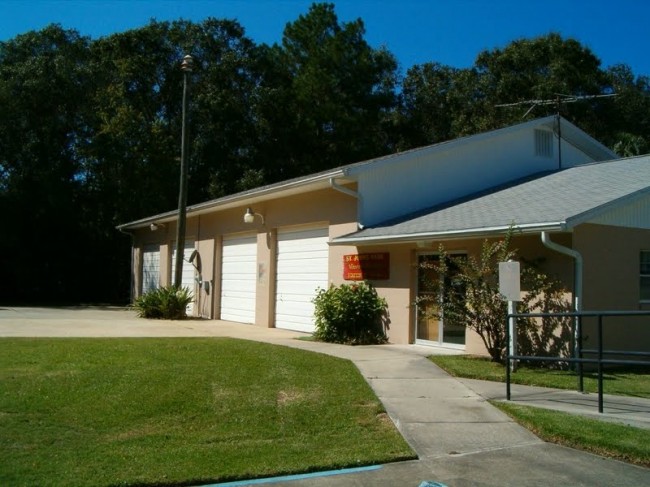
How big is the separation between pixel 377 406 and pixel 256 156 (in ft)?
95.5

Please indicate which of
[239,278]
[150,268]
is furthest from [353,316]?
[150,268]

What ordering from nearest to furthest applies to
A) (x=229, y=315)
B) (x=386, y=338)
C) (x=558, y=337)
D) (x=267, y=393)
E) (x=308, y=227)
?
(x=267, y=393) → (x=558, y=337) → (x=386, y=338) → (x=308, y=227) → (x=229, y=315)

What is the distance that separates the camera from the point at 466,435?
6668 millimetres

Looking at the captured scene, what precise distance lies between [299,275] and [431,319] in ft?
16.3

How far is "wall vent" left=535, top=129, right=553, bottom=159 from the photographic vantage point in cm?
1858

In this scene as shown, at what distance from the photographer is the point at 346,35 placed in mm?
38250

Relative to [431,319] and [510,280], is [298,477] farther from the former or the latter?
[431,319]

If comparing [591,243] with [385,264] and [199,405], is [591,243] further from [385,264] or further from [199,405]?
[199,405]

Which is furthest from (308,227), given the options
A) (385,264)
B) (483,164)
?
(483,164)

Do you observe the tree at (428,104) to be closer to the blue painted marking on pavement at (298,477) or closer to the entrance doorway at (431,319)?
the entrance doorway at (431,319)

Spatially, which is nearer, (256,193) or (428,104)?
(256,193)

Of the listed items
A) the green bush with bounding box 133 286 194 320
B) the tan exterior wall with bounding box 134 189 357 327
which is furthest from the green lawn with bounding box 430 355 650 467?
the green bush with bounding box 133 286 194 320

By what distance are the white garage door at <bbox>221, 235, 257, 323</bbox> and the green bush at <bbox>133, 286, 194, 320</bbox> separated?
4.34 feet

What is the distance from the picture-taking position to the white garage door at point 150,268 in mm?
26825
